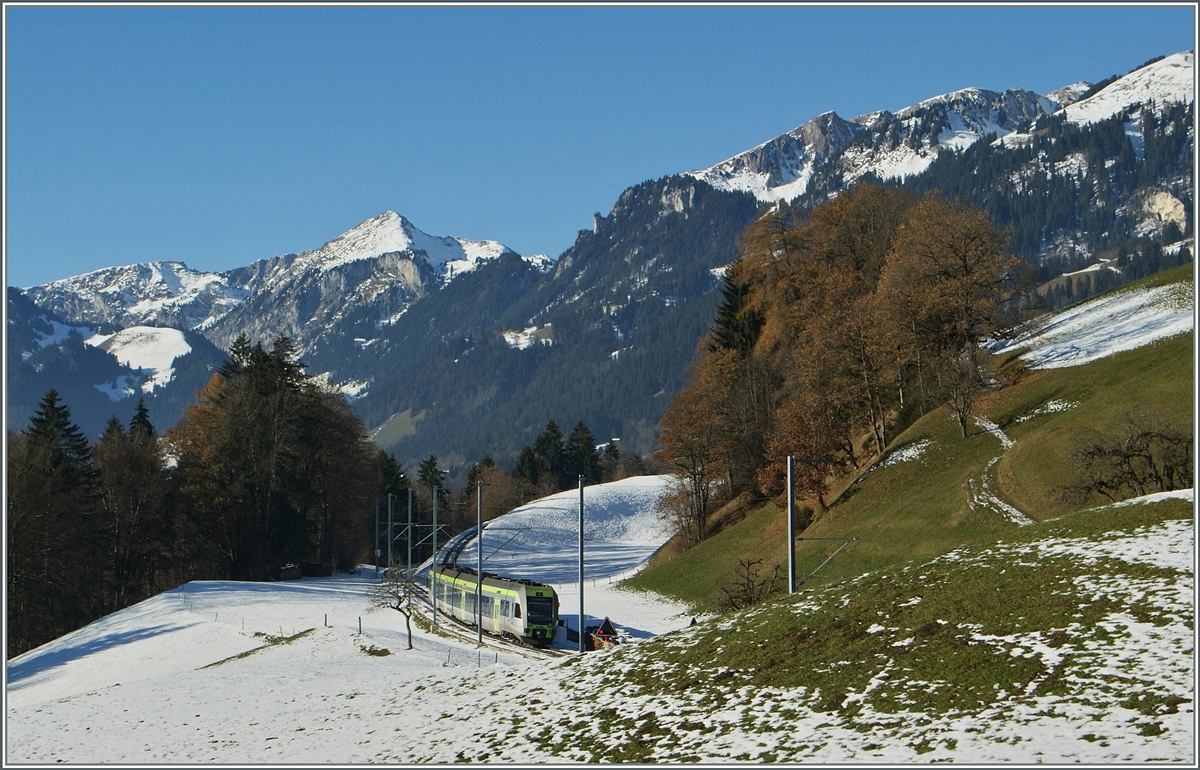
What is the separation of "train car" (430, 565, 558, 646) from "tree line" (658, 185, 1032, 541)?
15.8 metres

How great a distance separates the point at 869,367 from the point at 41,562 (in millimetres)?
55707

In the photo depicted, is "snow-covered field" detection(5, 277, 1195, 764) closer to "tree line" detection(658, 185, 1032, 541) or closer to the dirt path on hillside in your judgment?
"tree line" detection(658, 185, 1032, 541)

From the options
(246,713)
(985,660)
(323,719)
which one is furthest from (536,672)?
(985,660)

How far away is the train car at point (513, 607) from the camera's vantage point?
50.0m

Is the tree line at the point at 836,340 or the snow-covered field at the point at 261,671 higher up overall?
the tree line at the point at 836,340

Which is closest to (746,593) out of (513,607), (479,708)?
(513,607)

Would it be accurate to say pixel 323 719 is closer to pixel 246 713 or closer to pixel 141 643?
pixel 246 713

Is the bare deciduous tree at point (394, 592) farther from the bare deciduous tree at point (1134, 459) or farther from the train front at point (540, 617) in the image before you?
the bare deciduous tree at point (1134, 459)

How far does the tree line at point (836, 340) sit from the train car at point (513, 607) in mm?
15788

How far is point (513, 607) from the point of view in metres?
51.4

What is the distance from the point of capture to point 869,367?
211 ft

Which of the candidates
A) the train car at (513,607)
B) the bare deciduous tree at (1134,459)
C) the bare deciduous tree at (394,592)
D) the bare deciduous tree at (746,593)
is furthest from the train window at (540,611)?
the bare deciduous tree at (1134,459)

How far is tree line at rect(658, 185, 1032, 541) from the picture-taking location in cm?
5844

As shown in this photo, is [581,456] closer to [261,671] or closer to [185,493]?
[185,493]
